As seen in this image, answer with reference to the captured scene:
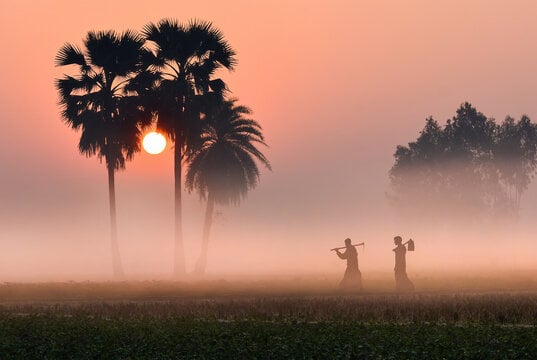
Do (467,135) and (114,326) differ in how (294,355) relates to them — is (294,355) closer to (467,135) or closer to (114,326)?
(114,326)

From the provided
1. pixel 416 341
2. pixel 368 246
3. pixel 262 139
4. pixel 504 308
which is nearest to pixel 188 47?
pixel 262 139

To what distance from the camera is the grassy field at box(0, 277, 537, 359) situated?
75.3 ft

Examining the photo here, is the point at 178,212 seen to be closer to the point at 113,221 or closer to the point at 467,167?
the point at 113,221

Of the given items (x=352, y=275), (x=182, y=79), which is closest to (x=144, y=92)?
(x=182, y=79)

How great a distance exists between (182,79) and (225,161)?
10.9 metres

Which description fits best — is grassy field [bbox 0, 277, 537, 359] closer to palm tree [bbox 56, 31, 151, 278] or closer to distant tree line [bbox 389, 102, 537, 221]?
palm tree [bbox 56, 31, 151, 278]

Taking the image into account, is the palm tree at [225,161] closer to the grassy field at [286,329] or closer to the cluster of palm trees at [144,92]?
the cluster of palm trees at [144,92]

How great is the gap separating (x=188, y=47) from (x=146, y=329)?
4822cm

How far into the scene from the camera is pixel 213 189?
272 ft

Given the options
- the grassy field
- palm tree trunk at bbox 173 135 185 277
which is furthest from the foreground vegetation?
palm tree trunk at bbox 173 135 185 277

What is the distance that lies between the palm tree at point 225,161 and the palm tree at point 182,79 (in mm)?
7826

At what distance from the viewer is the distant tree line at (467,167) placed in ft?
368

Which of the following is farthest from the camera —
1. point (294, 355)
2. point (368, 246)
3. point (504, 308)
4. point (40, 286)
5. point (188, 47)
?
point (368, 246)

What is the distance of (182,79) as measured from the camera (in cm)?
7344
